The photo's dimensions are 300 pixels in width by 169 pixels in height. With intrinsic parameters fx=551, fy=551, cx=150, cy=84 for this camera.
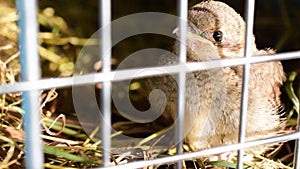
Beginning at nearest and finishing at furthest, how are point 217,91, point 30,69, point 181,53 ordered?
point 30,69, point 181,53, point 217,91

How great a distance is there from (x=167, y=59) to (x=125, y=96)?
0.15 meters

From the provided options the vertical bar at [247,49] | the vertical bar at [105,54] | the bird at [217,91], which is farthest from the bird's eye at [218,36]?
the vertical bar at [105,54]

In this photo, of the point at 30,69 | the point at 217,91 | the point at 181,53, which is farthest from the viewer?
the point at 217,91

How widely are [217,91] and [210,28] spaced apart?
13 cm

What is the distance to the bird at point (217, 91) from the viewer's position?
1027mm

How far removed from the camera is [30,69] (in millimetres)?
538

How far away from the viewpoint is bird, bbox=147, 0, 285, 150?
1.03 meters

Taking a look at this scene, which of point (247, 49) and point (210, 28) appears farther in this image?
point (210, 28)

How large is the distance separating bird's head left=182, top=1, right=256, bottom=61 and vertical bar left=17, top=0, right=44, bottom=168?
54 centimetres

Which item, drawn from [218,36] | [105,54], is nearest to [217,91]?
[218,36]

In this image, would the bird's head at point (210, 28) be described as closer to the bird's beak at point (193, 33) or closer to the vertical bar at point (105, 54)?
the bird's beak at point (193, 33)

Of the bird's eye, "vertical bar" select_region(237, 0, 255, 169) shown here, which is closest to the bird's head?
the bird's eye

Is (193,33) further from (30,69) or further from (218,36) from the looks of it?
(30,69)

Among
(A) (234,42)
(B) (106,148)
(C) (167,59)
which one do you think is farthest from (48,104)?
(B) (106,148)
